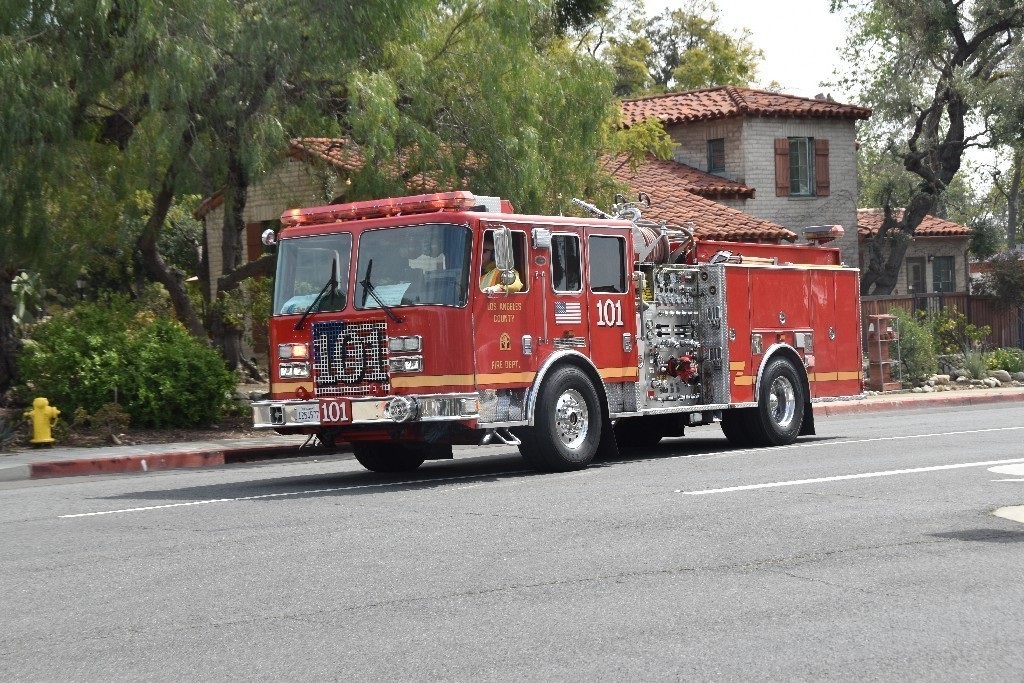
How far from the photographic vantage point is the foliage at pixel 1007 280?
120 feet

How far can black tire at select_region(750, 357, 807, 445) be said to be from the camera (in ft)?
56.7

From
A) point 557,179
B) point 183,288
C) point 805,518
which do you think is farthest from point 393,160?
point 805,518

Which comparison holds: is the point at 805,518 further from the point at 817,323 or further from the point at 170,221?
the point at 170,221

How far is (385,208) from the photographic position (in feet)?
46.9

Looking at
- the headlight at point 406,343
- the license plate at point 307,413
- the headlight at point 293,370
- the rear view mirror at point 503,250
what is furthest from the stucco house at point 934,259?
the license plate at point 307,413

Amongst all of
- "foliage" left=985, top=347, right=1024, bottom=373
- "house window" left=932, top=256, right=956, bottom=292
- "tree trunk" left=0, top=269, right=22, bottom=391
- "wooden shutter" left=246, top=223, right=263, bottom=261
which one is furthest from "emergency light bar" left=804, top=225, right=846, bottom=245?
"house window" left=932, top=256, right=956, bottom=292

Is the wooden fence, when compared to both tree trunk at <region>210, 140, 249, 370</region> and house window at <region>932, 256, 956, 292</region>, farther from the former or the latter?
tree trunk at <region>210, 140, 249, 370</region>

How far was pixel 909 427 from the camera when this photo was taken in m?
20.4

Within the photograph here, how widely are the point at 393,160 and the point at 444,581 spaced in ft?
43.5

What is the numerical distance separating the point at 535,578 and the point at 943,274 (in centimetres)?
4499

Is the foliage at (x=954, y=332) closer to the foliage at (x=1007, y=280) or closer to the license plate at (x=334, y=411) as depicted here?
the foliage at (x=1007, y=280)

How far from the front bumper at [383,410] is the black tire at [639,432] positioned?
424cm

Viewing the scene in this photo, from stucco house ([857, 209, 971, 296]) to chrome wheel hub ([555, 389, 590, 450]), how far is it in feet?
118

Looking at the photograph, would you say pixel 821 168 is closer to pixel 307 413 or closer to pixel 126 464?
pixel 126 464
